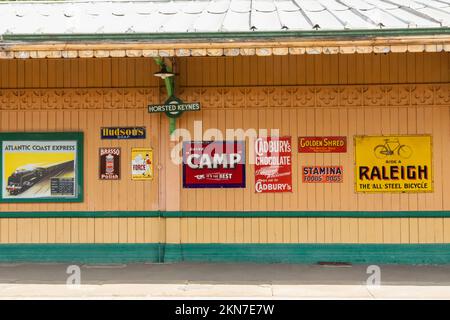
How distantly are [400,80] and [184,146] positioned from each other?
3.97m

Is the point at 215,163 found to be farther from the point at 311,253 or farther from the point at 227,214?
the point at 311,253

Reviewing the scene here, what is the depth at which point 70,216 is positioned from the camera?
36.2 ft

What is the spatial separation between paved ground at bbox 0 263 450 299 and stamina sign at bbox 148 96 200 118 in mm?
2664

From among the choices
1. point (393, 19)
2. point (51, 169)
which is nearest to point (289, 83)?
point (393, 19)

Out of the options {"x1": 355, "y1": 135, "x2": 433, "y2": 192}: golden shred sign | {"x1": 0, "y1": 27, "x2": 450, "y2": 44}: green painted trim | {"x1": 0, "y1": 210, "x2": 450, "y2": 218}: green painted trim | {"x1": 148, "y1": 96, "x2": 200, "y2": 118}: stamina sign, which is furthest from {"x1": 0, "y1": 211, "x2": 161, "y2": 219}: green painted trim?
{"x1": 355, "y1": 135, "x2": 433, "y2": 192}: golden shred sign

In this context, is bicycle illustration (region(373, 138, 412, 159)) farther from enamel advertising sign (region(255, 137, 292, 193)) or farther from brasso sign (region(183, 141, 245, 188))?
brasso sign (region(183, 141, 245, 188))

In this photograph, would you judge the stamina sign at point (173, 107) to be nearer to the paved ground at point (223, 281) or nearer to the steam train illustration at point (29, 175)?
the steam train illustration at point (29, 175)

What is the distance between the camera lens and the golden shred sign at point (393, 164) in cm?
1082

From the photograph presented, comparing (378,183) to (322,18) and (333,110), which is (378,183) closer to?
(333,110)

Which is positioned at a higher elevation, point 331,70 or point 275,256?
point 331,70

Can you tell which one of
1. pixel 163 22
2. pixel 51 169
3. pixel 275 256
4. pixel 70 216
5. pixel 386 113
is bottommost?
pixel 275 256

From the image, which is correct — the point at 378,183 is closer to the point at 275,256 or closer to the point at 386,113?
the point at 386,113

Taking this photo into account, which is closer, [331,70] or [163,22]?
[163,22]

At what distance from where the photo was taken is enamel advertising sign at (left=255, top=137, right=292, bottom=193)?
1093 cm
